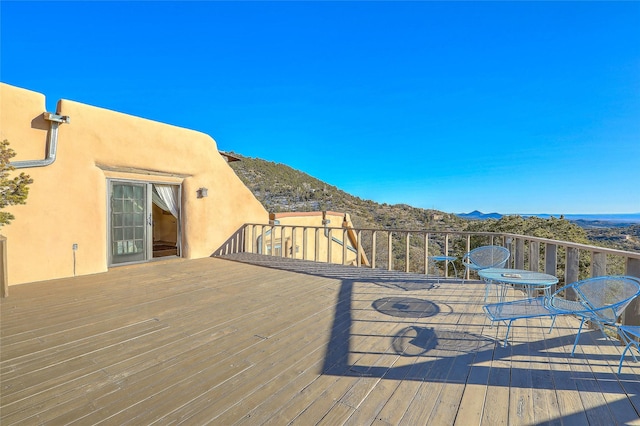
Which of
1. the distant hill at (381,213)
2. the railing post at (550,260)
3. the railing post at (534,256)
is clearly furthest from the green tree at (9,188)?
the distant hill at (381,213)

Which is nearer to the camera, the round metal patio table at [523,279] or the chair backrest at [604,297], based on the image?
the chair backrest at [604,297]

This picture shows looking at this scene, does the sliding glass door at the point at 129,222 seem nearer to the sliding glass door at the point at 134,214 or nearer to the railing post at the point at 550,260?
the sliding glass door at the point at 134,214

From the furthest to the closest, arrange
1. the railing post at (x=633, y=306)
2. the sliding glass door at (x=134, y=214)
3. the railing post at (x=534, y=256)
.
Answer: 1. the sliding glass door at (x=134, y=214)
2. the railing post at (x=534, y=256)
3. the railing post at (x=633, y=306)

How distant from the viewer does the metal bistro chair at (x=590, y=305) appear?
2088 millimetres

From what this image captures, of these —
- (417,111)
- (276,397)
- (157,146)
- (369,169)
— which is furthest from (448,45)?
(369,169)

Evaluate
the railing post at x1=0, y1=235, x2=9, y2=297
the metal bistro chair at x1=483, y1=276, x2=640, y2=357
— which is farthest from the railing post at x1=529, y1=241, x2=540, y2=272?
the railing post at x1=0, y1=235, x2=9, y2=297

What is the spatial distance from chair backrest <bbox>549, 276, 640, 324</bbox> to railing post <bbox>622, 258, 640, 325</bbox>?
40cm

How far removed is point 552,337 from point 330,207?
55.7ft

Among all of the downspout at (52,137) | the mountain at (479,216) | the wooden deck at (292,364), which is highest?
the downspout at (52,137)

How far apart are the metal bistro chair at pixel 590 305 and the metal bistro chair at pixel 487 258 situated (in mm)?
1596

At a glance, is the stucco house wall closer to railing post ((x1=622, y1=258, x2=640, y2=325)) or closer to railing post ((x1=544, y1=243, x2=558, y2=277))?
railing post ((x1=544, y1=243, x2=558, y2=277))

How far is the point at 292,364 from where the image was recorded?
2.07 m

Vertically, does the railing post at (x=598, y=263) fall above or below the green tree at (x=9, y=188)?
below

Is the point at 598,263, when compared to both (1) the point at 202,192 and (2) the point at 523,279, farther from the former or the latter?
(1) the point at 202,192
